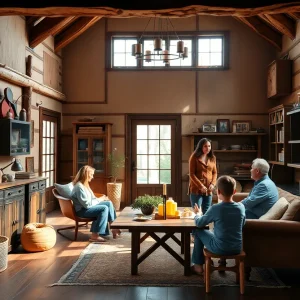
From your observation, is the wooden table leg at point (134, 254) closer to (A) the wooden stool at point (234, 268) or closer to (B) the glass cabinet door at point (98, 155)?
(A) the wooden stool at point (234, 268)

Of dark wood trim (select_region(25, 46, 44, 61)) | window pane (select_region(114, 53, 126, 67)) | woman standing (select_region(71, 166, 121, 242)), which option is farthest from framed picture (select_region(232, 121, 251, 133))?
dark wood trim (select_region(25, 46, 44, 61))

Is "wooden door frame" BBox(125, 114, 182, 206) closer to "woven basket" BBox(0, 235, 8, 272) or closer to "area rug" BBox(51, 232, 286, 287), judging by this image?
"area rug" BBox(51, 232, 286, 287)

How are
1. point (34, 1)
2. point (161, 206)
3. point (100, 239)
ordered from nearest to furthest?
point (34, 1) < point (161, 206) < point (100, 239)

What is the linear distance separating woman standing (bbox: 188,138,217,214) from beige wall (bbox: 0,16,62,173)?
294 cm

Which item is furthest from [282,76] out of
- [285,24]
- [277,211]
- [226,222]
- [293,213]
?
[226,222]

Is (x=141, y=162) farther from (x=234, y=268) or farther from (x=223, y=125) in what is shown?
(x=234, y=268)

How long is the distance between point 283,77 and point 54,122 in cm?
508

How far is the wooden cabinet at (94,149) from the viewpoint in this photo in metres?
8.88

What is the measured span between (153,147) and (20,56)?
150 inches

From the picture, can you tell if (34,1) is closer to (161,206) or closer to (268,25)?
(161,206)

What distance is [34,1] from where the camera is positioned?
318 centimetres

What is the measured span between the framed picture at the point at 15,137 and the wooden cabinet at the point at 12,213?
804 millimetres

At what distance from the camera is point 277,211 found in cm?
→ 425

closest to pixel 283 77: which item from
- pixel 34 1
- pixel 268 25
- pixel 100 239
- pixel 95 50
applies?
pixel 268 25
